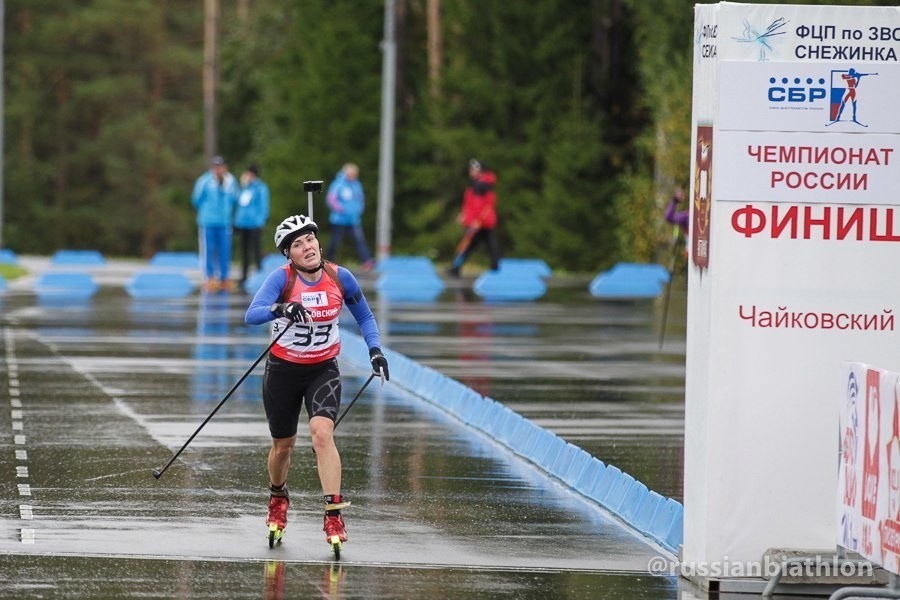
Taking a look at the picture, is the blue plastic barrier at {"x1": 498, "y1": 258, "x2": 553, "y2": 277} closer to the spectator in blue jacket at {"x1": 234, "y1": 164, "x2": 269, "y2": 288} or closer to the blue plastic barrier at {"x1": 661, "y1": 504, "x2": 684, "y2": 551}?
the spectator in blue jacket at {"x1": 234, "y1": 164, "x2": 269, "y2": 288}

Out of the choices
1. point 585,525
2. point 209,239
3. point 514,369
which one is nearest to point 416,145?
point 209,239

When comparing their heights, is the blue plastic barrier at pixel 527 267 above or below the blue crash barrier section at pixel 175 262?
above

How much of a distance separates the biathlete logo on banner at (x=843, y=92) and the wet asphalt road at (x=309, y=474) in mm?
2382

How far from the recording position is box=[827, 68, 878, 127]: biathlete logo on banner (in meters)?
9.16

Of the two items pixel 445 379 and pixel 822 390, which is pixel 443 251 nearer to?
pixel 445 379

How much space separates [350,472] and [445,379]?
14.2 feet

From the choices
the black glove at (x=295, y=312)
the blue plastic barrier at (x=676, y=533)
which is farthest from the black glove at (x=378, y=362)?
the blue plastic barrier at (x=676, y=533)

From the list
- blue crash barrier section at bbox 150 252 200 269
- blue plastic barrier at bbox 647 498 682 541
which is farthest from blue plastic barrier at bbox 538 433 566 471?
blue crash barrier section at bbox 150 252 200 269

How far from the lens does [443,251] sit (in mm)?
46375

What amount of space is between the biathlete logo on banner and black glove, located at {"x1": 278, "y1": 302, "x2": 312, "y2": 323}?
2.75 m

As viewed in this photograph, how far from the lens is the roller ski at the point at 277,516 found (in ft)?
32.9

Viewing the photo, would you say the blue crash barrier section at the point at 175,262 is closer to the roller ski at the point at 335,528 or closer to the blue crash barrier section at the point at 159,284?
the blue crash barrier section at the point at 159,284

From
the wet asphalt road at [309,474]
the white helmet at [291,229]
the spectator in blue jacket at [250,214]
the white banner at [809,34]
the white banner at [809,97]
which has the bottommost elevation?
the wet asphalt road at [309,474]

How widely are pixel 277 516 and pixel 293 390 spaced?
67 cm
